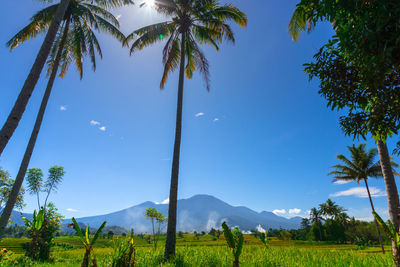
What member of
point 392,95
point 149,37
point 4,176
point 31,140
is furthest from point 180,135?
point 4,176

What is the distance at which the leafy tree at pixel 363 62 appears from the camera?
324 cm

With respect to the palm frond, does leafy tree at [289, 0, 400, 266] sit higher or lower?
lower

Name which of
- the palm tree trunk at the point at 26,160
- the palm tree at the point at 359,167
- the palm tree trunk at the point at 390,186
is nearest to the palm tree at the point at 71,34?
the palm tree trunk at the point at 26,160

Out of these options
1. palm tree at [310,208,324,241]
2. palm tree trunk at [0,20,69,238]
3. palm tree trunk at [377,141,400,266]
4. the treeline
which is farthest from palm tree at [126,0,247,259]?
palm tree at [310,208,324,241]

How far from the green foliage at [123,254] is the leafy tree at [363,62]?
5.46 meters

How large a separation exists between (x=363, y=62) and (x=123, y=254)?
597 cm

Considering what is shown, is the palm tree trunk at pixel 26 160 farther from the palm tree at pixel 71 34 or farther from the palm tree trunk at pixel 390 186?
the palm tree trunk at pixel 390 186

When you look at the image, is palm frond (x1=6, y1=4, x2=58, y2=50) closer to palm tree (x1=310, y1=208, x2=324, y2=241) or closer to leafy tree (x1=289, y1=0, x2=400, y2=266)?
leafy tree (x1=289, y1=0, x2=400, y2=266)

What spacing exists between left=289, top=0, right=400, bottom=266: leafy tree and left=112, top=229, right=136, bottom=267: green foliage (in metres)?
5.46

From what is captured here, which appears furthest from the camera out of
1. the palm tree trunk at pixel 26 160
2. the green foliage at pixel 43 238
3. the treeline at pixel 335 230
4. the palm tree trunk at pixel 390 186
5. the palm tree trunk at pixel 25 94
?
the treeline at pixel 335 230

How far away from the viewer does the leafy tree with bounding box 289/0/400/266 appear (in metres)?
3.24

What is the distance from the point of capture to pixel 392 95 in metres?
4.58

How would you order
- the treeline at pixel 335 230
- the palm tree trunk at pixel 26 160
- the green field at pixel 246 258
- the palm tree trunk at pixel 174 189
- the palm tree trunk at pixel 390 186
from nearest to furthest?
the green field at pixel 246 258
the palm tree trunk at pixel 26 160
the palm tree trunk at pixel 390 186
the palm tree trunk at pixel 174 189
the treeline at pixel 335 230

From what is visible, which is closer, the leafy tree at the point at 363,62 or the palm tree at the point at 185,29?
the leafy tree at the point at 363,62
